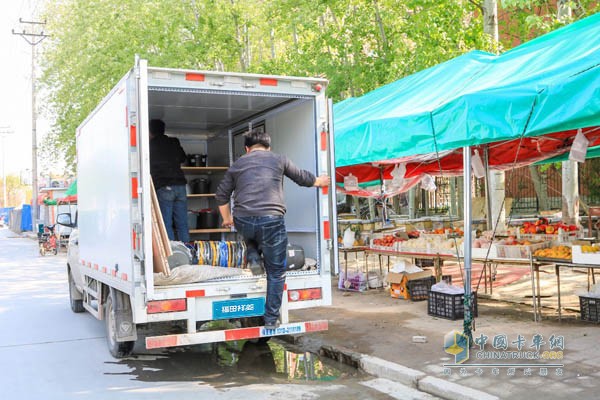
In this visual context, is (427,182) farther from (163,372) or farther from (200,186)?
(163,372)

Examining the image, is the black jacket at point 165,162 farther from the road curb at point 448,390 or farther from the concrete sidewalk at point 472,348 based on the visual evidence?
the road curb at point 448,390

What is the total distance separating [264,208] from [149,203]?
1163 mm

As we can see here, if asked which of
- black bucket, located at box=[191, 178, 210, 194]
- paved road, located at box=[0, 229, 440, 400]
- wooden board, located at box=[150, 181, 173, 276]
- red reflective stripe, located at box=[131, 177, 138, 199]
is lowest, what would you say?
paved road, located at box=[0, 229, 440, 400]

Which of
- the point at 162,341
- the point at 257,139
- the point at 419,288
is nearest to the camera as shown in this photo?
the point at 162,341

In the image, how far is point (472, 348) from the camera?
6.68m

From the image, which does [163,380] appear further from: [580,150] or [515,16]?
[515,16]

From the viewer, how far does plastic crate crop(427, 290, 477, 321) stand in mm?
8297

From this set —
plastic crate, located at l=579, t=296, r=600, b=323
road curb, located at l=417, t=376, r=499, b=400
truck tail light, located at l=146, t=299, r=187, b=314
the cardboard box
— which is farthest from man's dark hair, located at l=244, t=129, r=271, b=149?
the cardboard box

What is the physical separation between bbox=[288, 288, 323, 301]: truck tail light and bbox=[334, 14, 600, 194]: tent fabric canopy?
2.00 m

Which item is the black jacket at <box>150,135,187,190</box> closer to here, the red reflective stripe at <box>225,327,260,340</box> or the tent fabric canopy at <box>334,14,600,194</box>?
the tent fabric canopy at <box>334,14,600,194</box>

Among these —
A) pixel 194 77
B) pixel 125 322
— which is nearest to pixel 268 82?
pixel 194 77

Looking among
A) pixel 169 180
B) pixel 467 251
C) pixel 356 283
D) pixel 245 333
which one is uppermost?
pixel 169 180

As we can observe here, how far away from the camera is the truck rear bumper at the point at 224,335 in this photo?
232 inches

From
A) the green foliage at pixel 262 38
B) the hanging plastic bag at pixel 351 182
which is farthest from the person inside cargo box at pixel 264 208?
the green foliage at pixel 262 38
